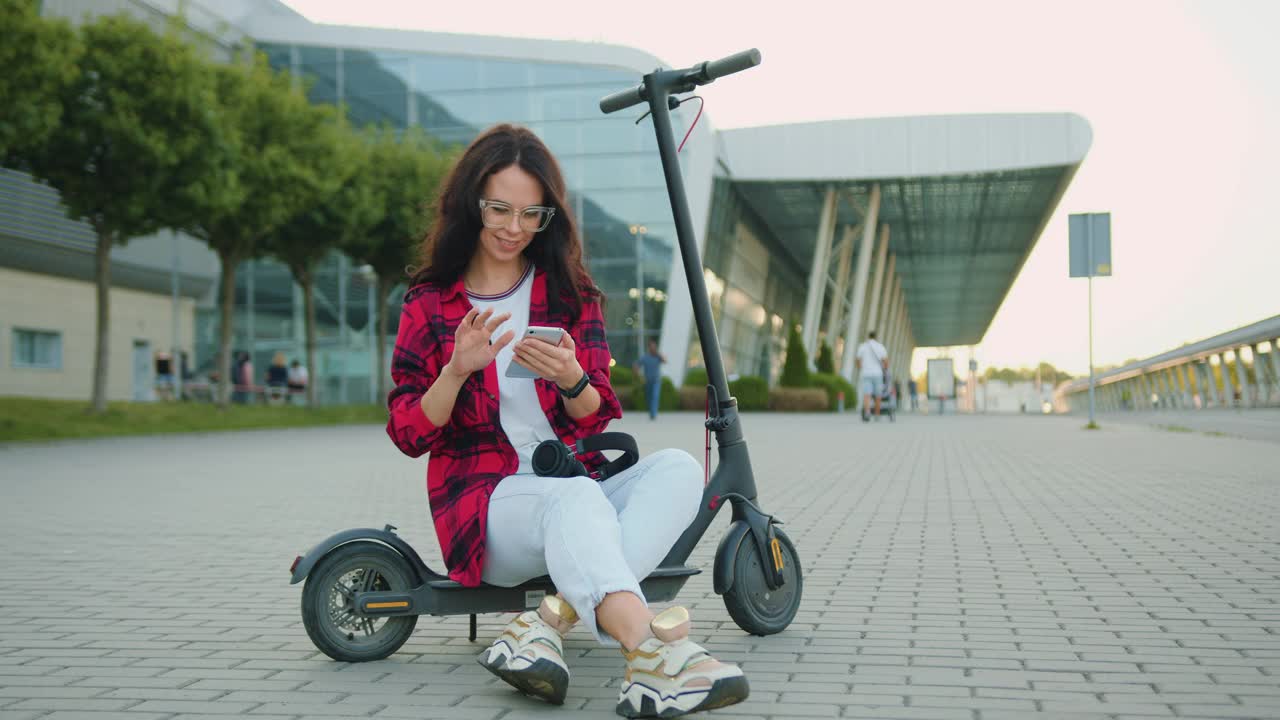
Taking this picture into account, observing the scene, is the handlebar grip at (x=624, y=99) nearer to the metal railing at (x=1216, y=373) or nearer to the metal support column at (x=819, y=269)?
the metal railing at (x=1216, y=373)

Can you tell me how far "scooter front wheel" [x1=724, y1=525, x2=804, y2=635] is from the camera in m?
3.61

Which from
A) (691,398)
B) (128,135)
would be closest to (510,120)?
(691,398)

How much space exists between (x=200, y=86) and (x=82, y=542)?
13.9m

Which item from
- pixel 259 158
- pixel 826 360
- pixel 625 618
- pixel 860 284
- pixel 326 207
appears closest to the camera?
pixel 625 618

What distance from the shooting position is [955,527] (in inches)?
264

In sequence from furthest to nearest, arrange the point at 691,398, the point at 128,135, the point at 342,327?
the point at 342,327 → the point at 691,398 → the point at 128,135

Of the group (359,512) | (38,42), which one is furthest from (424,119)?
(359,512)

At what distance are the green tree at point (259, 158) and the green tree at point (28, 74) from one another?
3379 millimetres

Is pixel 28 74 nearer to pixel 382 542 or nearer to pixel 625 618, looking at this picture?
pixel 382 542

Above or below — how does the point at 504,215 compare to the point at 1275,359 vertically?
below

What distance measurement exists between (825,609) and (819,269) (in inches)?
1455

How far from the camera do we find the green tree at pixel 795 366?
113 ft

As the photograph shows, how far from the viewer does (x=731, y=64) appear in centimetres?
352

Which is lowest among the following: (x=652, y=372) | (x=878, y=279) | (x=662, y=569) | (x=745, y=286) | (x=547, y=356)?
(x=662, y=569)
